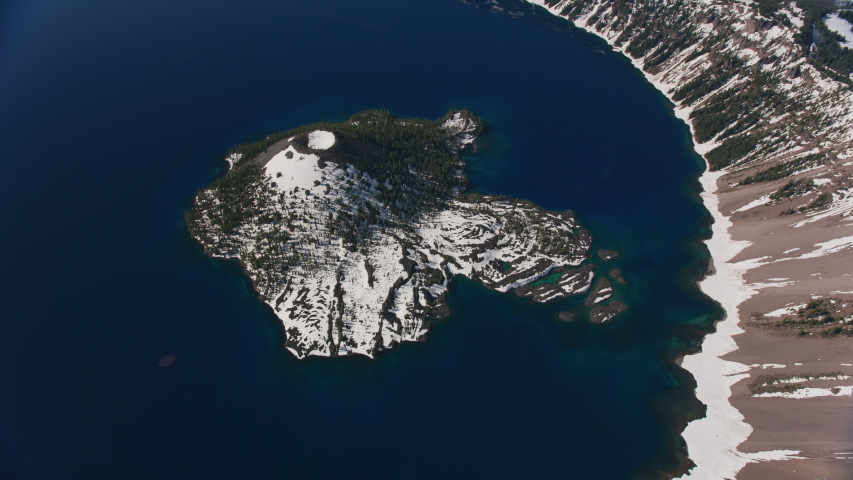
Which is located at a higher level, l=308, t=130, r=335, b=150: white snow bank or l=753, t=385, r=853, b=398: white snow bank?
l=308, t=130, r=335, b=150: white snow bank

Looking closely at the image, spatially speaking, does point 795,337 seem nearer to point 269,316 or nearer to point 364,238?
point 364,238

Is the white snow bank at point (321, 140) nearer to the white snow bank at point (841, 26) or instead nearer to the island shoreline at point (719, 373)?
the island shoreline at point (719, 373)

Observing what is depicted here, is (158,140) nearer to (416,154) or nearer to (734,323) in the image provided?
(416,154)

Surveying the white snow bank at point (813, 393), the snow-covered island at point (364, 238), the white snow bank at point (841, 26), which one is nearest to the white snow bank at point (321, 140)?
the snow-covered island at point (364, 238)

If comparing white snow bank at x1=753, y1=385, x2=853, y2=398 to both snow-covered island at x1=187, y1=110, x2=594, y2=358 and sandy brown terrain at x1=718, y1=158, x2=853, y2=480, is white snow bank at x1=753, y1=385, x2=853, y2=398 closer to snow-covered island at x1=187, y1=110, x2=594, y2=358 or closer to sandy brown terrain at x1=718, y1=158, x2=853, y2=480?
sandy brown terrain at x1=718, y1=158, x2=853, y2=480

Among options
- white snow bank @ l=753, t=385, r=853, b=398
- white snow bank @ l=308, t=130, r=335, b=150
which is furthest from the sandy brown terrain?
white snow bank @ l=308, t=130, r=335, b=150

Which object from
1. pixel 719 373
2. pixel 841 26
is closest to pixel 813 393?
pixel 719 373

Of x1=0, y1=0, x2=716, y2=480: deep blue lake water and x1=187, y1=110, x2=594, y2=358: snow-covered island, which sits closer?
x1=0, y1=0, x2=716, y2=480: deep blue lake water
